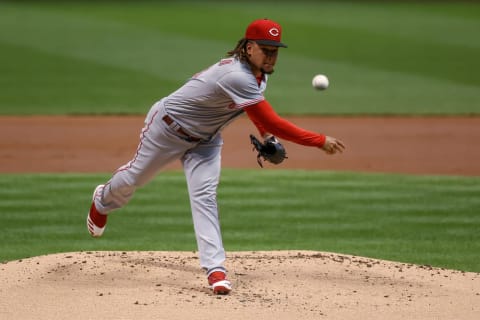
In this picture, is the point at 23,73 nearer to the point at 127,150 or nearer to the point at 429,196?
the point at 127,150

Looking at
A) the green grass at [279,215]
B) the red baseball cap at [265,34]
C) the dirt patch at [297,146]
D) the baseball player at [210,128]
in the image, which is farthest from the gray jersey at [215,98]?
the dirt patch at [297,146]

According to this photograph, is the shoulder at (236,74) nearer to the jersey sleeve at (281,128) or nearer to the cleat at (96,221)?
the jersey sleeve at (281,128)

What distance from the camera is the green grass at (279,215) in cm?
897

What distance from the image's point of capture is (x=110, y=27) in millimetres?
24922

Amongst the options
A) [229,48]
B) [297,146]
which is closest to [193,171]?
[297,146]

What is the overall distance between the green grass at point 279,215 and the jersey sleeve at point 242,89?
7.63 feet

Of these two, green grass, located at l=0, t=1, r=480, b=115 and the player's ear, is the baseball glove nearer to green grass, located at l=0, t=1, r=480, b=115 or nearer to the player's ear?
the player's ear

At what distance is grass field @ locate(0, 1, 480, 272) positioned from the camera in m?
9.34

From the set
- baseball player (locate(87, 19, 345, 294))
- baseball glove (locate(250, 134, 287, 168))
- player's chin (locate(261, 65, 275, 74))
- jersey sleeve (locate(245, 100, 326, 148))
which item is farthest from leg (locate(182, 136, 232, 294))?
player's chin (locate(261, 65, 275, 74))

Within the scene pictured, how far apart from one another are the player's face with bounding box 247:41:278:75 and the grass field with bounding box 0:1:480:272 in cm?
242

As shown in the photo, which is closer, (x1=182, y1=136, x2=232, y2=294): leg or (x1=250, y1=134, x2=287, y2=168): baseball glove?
(x1=182, y1=136, x2=232, y2=294): leg

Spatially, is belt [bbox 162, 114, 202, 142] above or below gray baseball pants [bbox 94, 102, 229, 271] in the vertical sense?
above

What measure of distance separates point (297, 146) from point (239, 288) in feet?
22.9

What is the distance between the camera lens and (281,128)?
678 centimetres
